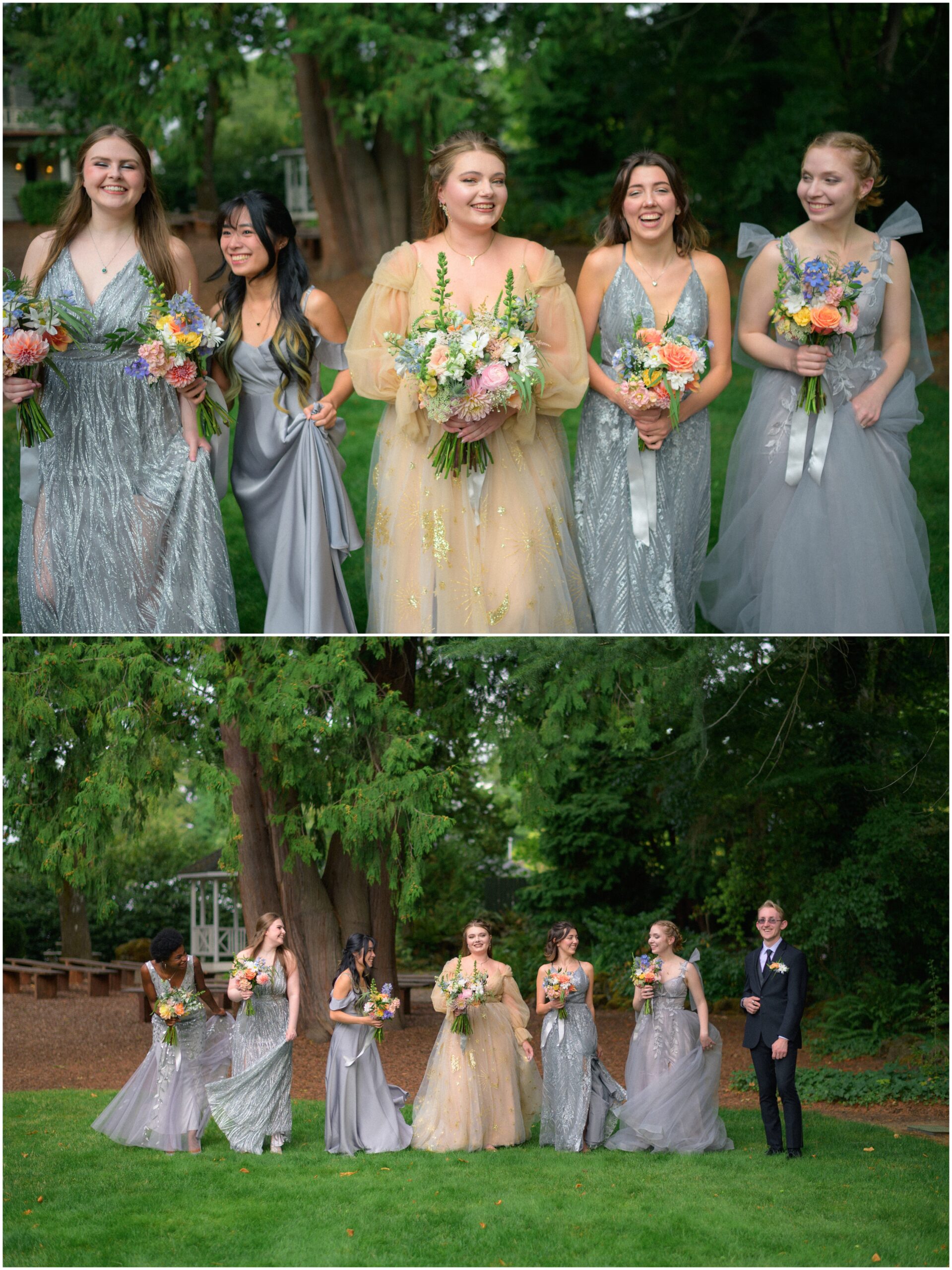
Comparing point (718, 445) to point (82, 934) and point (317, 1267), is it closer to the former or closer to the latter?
point (317, 1267)

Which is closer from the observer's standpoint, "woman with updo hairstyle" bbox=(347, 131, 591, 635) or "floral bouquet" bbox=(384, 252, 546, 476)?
"floral bouquet" bbox=(384, 252, 546, 476)

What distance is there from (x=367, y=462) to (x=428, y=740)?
8.19 feet

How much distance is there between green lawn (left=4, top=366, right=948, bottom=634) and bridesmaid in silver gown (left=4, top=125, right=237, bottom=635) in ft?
4.23

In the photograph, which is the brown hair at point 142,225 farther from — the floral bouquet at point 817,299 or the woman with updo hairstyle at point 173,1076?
the woman with updo hairstyle at point 173,1076

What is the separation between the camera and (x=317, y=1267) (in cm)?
613

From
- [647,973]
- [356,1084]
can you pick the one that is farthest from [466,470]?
[356,1084]

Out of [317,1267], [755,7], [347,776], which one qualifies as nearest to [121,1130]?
[317,1267]

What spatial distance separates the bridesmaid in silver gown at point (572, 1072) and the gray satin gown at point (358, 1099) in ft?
2.97

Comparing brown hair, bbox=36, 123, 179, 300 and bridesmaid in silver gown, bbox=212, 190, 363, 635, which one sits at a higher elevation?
brown hair, bbox=36, 123, 179, 300

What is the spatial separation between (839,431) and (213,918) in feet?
46.1

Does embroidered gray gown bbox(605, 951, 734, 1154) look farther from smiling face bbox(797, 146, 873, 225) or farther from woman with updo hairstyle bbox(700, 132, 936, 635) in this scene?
smiling face bbox(797, 146, 873, 225)

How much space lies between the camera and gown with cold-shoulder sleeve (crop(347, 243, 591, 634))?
594cm

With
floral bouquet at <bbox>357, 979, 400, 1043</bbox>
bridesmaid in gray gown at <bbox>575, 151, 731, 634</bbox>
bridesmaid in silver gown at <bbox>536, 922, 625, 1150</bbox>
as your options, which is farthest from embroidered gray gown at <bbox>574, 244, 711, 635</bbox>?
floral bouquet at <bbox>357, 979, 400, 1043</bbox>

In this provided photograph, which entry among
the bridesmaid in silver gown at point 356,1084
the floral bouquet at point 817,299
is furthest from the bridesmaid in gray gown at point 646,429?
the bridesmaid in silver gown at point 356,1084
